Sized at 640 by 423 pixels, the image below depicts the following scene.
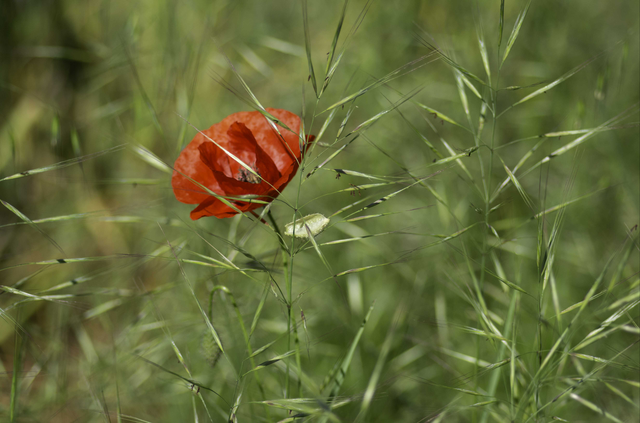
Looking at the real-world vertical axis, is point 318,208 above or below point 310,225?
below

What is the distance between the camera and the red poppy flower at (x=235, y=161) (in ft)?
1.40

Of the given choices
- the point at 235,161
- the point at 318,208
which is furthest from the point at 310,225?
the point at 318,208

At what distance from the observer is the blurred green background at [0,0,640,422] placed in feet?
2.58

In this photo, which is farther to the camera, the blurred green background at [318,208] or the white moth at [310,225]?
the blurred green background at [318,208]

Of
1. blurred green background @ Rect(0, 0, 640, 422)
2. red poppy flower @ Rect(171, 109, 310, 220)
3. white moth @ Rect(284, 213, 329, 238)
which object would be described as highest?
red poppy flower @ Rect(171, 109, 310, 220)

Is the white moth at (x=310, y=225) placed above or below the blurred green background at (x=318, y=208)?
above

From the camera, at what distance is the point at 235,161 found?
0.50 meters

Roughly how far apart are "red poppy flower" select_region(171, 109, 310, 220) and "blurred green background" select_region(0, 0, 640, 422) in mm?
101

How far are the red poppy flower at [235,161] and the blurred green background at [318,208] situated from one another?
10 cm

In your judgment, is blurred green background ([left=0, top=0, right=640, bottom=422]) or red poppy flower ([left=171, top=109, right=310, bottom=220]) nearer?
red poppy flower ([left=171, top=109, right=310, bottom=220])

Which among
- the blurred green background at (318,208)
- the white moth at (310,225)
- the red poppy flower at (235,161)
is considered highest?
the red poppy flower at (235,161)

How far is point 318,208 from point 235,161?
0.64 meters

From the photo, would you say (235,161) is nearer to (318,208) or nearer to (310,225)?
(310,225)

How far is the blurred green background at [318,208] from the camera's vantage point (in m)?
0.79
